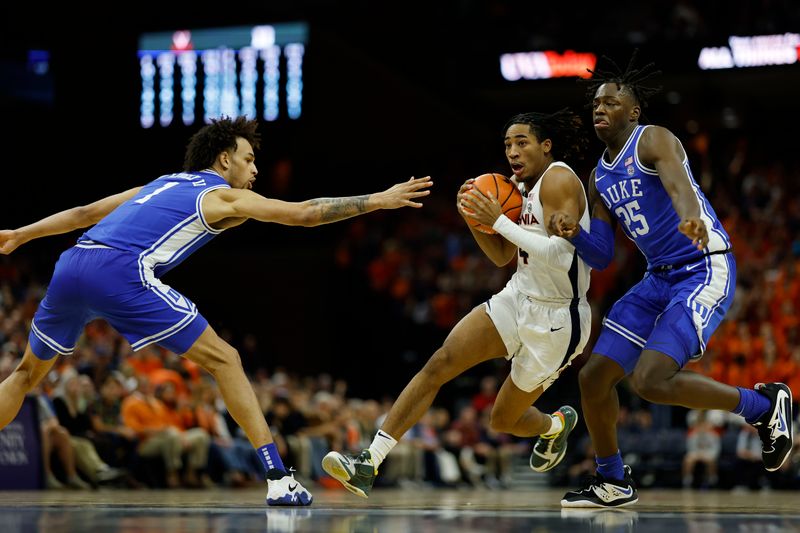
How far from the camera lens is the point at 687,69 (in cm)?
1780

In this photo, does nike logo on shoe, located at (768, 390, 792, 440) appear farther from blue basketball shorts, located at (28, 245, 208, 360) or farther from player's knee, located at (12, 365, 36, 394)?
player's knee, located at (12, 365, 36, 394)

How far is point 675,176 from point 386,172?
56.1 ft

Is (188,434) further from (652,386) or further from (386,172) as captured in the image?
(386,172)

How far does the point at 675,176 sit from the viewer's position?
5.80m

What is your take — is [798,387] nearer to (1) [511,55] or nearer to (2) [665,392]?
(1) [511,55]

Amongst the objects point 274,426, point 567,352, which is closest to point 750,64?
point 274,426

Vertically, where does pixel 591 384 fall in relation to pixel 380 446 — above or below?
above

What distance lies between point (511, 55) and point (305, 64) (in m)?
4.15

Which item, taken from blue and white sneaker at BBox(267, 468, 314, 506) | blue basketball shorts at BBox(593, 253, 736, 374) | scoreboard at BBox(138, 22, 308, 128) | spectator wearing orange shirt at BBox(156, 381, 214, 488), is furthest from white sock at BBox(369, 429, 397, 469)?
scoreboard at BBox(138, 22, 308, 128)

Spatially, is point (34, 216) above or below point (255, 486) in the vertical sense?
above

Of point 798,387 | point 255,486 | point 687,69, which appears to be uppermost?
point 687,69

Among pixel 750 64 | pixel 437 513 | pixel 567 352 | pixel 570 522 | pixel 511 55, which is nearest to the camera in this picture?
pixel 570 522

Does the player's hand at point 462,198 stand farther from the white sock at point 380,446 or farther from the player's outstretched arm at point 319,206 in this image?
the white sock at point 380,446

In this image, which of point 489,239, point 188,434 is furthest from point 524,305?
point 188,434
